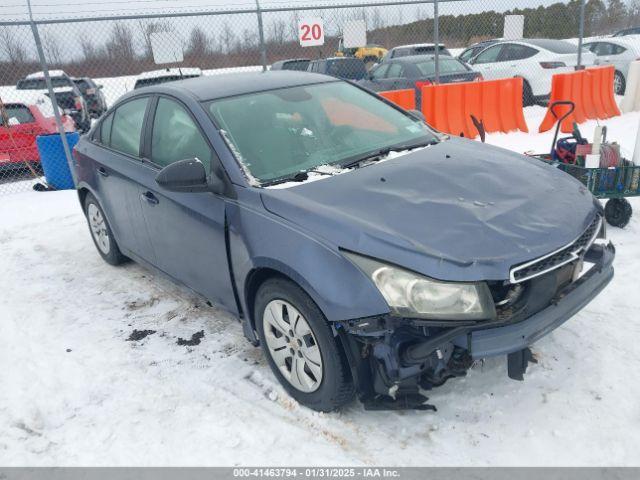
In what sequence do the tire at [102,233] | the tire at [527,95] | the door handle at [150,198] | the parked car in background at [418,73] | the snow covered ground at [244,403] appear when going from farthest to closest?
1. the tire at [527,95]
2. the parked car in background at [418,73]
3. the tire at [102,233]
4. the door handle at [150,198]
5. the snow covered ground at [244,403]

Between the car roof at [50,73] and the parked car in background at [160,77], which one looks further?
the car roof at [50,73]

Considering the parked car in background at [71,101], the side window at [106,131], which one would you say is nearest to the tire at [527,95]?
the side window at [106,131]

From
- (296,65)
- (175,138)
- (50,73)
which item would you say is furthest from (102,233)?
(296,65)

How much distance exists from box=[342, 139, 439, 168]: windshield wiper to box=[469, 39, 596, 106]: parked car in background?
29.8 ft

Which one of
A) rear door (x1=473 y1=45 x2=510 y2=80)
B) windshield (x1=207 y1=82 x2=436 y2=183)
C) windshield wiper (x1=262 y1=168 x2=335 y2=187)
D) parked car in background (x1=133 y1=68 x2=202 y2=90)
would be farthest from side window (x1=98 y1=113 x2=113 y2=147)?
rear door (x1=473 y1=45 x2=510 y2=80)

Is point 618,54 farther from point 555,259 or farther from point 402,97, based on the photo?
point 555,259

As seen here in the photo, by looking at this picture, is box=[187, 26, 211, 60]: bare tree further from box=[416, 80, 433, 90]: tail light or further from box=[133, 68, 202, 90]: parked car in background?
box=[416, 80, 433, 90]: tail light

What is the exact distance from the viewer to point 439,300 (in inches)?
93.5

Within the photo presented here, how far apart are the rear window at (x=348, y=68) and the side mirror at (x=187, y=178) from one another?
39.3ft

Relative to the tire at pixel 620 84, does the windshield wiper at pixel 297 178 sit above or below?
above

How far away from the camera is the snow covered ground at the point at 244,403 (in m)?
2.64

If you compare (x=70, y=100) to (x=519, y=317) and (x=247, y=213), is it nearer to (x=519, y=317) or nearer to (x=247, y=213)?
(x=247, y=213)

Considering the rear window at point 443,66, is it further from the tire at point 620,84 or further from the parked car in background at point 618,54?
the tire at point 620,84

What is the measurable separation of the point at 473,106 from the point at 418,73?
8.48 ft
